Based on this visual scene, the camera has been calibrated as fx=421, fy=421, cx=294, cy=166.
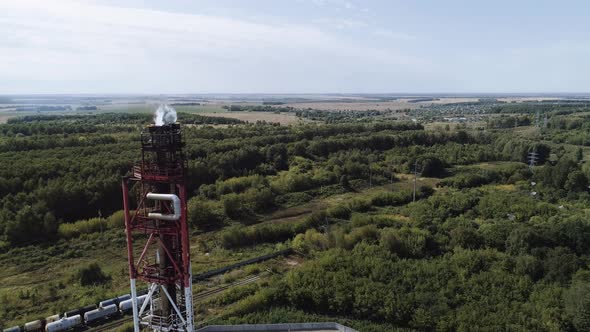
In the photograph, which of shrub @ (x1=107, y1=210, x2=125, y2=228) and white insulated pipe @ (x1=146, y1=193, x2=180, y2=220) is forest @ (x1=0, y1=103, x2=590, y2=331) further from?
white insulated pipe @ (x1=146, y1=193, x2=180, y2=220)

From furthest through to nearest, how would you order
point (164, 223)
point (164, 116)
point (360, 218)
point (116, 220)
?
point (116, 220)
point (360, 218)
point (164, 116)
point (164, 223)

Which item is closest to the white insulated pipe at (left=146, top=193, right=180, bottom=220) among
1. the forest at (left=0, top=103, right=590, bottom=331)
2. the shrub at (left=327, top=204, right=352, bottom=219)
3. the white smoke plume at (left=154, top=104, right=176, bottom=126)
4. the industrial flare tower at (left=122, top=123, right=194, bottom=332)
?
the industrial flare tower at (left=122, top=123, right=194, bottom=332)

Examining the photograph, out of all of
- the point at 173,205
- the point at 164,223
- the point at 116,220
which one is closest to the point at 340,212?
the point at 116,220

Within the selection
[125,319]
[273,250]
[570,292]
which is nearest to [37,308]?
[125,319]

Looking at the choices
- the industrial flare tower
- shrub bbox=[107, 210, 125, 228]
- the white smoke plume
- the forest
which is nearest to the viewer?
the industrial flare tower

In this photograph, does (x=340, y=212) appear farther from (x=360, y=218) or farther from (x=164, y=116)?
(x=164, y=116)

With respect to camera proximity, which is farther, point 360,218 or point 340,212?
point 340,212

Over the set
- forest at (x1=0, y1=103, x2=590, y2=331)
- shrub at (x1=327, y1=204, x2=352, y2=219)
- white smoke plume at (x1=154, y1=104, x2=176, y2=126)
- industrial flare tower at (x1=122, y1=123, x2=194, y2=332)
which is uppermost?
white smoke plume at (x1=154, y1=104, x2=176, y2=126)

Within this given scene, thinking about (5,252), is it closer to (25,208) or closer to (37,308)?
(25,208)
